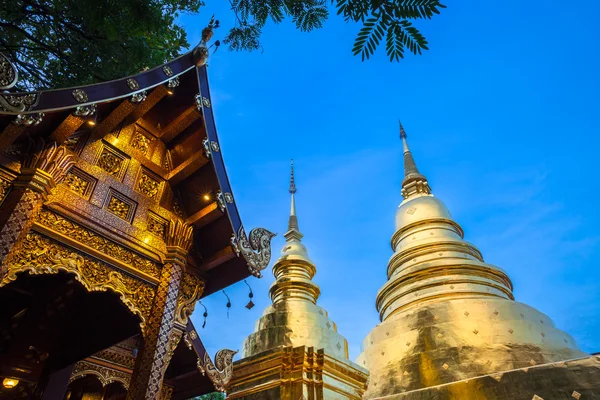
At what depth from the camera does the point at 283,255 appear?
11.8 m

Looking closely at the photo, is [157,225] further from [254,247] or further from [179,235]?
[254,247]

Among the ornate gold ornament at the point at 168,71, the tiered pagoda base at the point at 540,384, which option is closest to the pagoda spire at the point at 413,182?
the tiered pagoda base at the point at 540,384

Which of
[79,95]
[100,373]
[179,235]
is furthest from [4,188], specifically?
[100,373]

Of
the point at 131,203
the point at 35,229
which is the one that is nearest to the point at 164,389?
the point at 131,203

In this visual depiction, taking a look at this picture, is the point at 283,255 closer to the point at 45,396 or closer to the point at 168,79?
the point at 45,396

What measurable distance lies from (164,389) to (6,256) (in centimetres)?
347

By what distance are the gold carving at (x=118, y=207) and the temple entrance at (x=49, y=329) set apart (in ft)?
3.70

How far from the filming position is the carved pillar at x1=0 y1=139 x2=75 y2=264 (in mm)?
3525

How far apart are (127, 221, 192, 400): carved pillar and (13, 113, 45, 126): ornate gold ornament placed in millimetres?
1831

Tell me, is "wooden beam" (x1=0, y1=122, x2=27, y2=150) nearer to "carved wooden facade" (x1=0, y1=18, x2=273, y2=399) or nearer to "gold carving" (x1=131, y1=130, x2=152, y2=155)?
"carved wooden facade" (x1=0, y1=18, x2=273, y2=399)

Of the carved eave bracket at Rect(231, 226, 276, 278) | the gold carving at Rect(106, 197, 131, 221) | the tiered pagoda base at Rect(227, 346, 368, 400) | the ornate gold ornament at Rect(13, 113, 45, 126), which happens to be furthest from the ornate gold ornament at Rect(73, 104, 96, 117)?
the tiered pagoda base at Rect(227, 346, 368, 400)

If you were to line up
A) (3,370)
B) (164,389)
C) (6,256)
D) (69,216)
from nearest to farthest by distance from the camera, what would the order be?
(6,256) < (69,216) < (3,370) < (164,389)

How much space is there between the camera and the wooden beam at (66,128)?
13.0 feet

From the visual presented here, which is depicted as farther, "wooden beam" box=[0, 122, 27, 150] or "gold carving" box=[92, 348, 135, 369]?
"gold carving" box=[92, 348, 135, 369]
